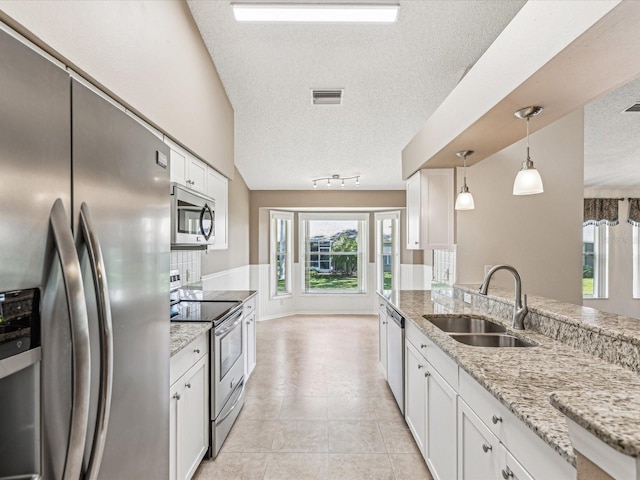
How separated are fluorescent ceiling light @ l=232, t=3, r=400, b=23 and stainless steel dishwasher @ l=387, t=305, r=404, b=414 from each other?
2.21 metres

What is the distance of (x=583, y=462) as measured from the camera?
1.97ft

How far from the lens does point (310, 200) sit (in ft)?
20.1

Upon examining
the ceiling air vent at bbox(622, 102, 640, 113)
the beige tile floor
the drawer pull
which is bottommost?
the beige tile floor

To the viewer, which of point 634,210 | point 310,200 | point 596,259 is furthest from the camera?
point 310,200

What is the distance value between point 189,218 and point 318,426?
1849 mm

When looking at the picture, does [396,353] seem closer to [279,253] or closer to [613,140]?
[613,140]

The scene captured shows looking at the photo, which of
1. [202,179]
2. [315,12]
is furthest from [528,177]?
[202,179]

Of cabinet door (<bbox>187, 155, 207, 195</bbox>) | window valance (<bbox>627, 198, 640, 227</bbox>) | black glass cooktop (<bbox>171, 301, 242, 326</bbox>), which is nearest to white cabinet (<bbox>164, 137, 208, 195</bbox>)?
cabinet door (<bbox>187, 155, 207, 195</bbox>)

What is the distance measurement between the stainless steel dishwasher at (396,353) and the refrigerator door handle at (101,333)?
2.18 meters

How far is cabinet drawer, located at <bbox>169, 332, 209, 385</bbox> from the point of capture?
1.67 metres

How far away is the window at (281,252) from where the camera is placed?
6.35 metres

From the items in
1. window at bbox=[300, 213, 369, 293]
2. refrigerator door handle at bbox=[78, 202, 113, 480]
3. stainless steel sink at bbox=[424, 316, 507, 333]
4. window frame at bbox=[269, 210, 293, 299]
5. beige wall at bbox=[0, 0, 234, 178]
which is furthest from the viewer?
window at bbox=[300, 213, 369, 293]

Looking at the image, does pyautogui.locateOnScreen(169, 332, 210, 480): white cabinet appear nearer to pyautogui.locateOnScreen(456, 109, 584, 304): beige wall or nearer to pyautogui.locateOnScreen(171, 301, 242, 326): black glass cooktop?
pyautogui.locateOnScreen(171, 301, 242, 326): black glass cooktop

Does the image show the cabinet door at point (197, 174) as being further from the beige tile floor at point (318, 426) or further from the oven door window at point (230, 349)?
the beige tile floor at point (318, 426)
